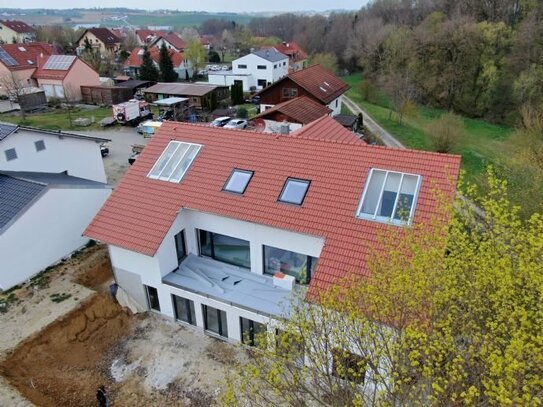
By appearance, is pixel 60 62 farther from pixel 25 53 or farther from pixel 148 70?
pixel 148 70

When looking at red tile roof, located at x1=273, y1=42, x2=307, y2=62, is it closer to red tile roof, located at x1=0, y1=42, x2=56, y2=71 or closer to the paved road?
the paved road

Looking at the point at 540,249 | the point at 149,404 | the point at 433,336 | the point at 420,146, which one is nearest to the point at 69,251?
the point at 149,404

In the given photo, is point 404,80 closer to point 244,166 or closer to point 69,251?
point 244,166

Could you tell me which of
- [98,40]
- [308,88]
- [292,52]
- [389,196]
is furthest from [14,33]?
[389,196]

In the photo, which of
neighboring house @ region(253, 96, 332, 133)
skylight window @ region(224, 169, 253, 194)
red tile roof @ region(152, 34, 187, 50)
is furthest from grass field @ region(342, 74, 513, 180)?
red tile roof @ region(152, 34, 187, 50)

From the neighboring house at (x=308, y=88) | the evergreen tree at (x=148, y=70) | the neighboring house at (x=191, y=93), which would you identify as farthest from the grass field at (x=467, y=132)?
the evergreen tree at (x=148, y=70)
